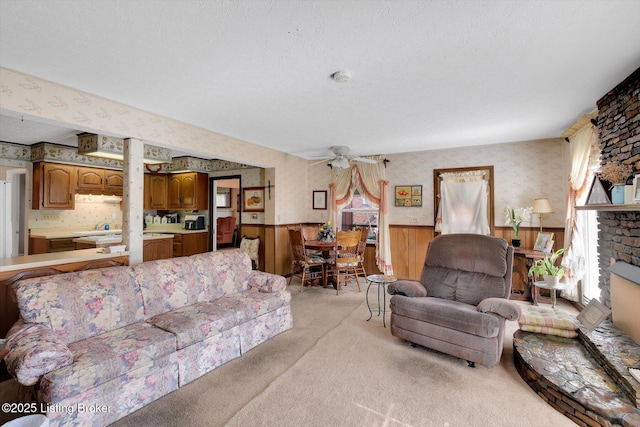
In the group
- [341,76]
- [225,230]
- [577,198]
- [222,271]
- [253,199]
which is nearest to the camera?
[341,76]

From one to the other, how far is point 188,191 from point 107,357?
5.01 metres

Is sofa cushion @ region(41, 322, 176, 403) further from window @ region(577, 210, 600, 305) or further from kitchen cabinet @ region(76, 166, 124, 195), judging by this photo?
window @ region(577, 210, 600, 305)

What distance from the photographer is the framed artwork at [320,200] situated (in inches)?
249

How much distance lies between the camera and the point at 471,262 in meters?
3.10

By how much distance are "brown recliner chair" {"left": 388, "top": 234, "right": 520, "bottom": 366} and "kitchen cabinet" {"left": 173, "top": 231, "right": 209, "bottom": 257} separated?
477cm

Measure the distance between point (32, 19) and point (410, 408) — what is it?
11.4 feet

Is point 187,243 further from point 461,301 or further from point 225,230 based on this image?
point 461,301

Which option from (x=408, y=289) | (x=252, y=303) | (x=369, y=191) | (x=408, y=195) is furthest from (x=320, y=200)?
(x=252, y=303)

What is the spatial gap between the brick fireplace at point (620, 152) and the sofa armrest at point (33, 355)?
4373 mm

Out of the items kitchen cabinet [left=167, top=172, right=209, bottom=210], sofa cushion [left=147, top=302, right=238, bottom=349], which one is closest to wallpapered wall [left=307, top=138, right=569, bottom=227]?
sofa cushion [left=147, top=302, right=238, bottom=349]

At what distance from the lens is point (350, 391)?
223cm

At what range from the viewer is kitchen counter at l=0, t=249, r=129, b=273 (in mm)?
2576

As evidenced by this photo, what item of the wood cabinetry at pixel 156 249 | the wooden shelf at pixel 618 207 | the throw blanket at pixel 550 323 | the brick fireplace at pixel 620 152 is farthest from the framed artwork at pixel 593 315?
the wood cabinetry at pixel 156 249

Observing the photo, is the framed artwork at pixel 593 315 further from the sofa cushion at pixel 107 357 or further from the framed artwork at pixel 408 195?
the sofa cushion at pixel 107 357
